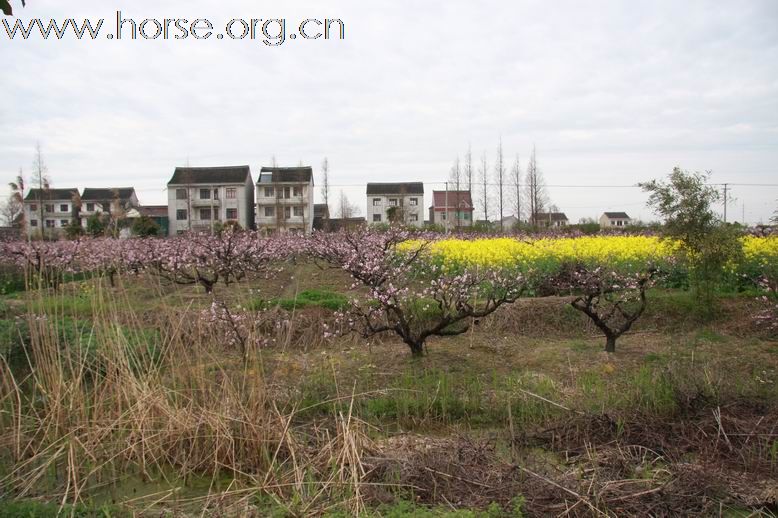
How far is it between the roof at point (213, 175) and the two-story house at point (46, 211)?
9061 millimetres

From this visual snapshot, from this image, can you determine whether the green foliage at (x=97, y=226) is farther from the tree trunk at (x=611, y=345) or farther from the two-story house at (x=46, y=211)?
the tree trunk at (x=611, y=345)

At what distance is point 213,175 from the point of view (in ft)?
180

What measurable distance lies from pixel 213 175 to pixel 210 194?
184 cm

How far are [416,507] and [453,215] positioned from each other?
50709 mm

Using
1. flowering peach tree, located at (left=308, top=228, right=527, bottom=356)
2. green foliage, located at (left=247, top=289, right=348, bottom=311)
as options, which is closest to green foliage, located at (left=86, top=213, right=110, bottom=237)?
green foliage, located at (left=247, top=289, right=348, bottom=311)

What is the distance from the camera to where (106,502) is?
12.1 feet

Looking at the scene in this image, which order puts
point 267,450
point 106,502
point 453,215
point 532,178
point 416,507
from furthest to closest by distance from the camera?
1. point 453,215
2. point 532,178
3. point 267,450
4. point 106,502
5. point 416,507

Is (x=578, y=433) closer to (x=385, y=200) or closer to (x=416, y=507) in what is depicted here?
(x=416, y=507)

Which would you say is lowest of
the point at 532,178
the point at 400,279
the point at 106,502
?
the point at 106,502

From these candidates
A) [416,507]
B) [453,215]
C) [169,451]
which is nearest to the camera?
[416,507]

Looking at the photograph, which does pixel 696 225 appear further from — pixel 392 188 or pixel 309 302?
pixel 392 188

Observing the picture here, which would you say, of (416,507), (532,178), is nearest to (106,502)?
(416,507)

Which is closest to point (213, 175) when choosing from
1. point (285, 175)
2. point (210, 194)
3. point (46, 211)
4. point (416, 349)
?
point (210, 194)

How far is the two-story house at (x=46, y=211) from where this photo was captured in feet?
18.7
